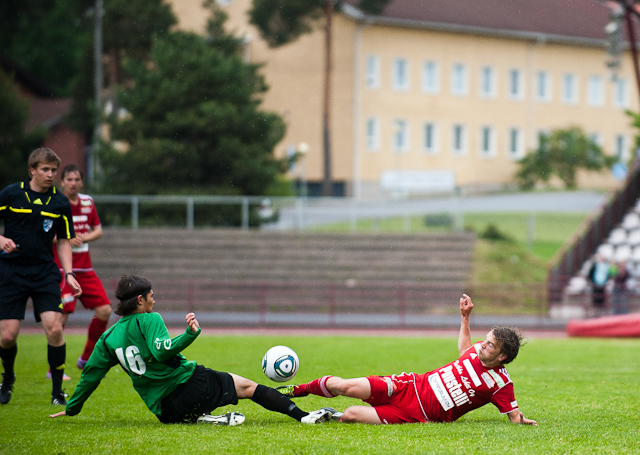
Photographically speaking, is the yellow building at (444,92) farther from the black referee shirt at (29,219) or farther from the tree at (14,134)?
the black referee shirt at (29,219)

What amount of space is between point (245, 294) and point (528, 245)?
38.5 ft

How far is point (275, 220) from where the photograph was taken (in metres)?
25.7

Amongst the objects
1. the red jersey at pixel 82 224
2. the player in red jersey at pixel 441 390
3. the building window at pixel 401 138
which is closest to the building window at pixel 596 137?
the building window at pixel 401 138

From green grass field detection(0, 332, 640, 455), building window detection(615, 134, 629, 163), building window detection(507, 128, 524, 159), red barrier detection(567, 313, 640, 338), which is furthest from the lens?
building window detection(615, 134, 629, 163)

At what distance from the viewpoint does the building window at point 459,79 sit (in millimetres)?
42250

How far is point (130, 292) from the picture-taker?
217 inches

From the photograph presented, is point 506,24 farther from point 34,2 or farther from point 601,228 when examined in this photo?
point 34,2

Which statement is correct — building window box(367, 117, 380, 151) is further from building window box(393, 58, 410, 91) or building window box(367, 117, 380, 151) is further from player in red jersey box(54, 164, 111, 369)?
player in red jersey box(54, 164, 111, 369)

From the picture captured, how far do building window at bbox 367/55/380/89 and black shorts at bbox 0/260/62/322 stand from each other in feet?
113

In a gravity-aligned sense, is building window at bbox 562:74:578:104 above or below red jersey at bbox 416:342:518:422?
above

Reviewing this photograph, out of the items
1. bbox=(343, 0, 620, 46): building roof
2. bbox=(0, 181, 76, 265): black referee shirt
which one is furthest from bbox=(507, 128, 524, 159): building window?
bbox=(0, 181, 76, 265): black referee shirt

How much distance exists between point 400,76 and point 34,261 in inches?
1448

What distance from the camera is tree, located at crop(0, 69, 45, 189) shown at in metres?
28.1

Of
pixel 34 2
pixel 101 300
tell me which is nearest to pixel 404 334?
pixel 101 300
